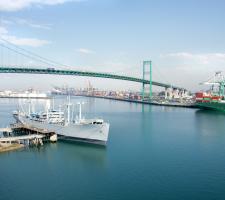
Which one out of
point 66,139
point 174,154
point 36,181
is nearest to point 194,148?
point 174,154

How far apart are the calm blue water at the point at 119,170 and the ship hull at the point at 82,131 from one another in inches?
27.2

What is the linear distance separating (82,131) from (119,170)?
19.6 feet

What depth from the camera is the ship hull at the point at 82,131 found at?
57.5 feet

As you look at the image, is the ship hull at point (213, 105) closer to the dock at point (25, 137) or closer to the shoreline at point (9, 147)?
the dock at point (25, 137)

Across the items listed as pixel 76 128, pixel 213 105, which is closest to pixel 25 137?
pixel 76 128

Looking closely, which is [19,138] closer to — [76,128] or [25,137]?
[25,137]

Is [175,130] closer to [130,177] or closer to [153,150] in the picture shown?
[153,150]

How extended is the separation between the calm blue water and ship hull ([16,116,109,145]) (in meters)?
0.69

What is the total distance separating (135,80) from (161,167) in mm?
43571

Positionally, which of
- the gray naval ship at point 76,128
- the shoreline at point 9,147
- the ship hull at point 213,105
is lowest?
the shoreline at point 9,147

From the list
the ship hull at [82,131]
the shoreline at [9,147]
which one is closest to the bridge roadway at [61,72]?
the ship hull at [82,131]

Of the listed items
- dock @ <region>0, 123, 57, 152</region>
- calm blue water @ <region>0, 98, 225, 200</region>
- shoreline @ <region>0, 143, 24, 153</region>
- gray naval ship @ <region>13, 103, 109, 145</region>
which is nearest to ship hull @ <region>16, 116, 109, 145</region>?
gray naval ship @ <region>13, 103, 109, 145</region>

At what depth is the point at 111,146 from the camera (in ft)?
56.8

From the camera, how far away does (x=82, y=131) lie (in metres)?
18.2
